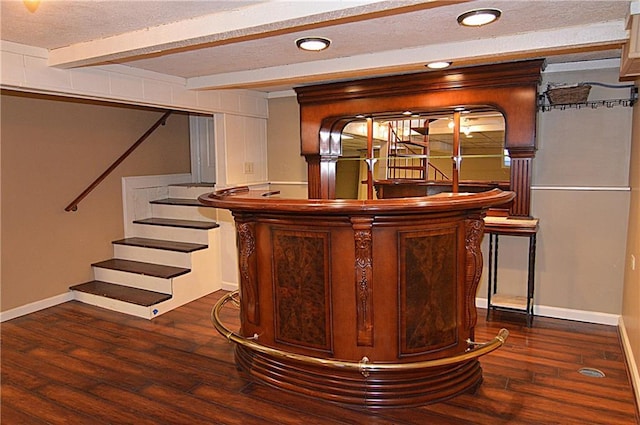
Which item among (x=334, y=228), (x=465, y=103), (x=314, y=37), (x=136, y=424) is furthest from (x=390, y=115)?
(x=136, y=424)

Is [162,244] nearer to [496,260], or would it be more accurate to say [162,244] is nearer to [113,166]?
[113,166]

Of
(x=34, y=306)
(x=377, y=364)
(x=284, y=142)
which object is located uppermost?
(x=284, y=142)

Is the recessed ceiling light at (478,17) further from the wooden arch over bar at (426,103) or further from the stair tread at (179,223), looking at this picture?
the stair tread at (179,223)

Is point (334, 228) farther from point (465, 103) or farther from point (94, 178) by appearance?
point (94, 178)

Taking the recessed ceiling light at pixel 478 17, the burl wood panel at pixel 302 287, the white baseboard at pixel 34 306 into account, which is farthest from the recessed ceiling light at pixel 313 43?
the white baseboard at pixel 34 306

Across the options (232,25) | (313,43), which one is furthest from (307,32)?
(232,25)

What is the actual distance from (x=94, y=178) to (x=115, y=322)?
1564 mm

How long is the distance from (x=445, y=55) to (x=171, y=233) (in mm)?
3255

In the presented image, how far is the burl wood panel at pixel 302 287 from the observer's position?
2.44 metres

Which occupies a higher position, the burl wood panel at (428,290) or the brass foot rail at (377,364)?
the burl wood panel at (428,290)

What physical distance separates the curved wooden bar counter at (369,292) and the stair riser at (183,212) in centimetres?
241

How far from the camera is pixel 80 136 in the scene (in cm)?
438

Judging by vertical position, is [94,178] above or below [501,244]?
above

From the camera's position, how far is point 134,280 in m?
4.29
